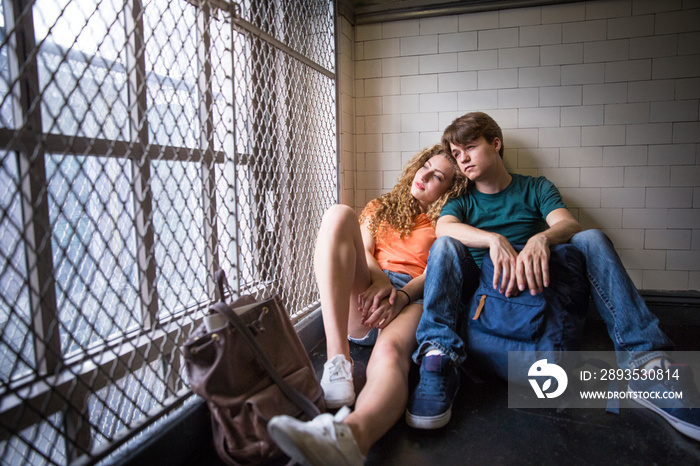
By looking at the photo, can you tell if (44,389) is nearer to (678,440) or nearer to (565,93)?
(678,440)

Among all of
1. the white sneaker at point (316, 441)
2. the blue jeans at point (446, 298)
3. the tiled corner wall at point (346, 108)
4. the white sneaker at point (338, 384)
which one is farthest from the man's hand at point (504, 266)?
the tiled corner wall at point (346, 108)

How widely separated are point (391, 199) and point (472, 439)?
1333mm

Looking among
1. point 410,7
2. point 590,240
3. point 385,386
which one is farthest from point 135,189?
point 410,7

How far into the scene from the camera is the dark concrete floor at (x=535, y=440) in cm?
141

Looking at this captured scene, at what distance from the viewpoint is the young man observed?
1.62m

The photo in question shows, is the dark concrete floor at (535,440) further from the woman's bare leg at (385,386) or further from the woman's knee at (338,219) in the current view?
the woman's knee at (338,219)

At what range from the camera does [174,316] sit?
5.40ft

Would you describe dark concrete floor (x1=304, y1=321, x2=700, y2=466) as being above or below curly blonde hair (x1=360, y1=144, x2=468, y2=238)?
below

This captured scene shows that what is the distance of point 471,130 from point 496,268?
2.62ft

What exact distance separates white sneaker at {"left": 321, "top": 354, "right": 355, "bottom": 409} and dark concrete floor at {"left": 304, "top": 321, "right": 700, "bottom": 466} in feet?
0.65

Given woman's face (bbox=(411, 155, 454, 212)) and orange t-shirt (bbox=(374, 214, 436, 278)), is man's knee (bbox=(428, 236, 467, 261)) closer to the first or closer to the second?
orange t-shirt (bbox=(374, 214, 436, 278))

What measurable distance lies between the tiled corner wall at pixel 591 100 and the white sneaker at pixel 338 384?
5.42ft

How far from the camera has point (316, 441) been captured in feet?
3.75

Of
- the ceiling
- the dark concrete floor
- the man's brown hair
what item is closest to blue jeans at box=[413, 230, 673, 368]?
the dark concrete floor
